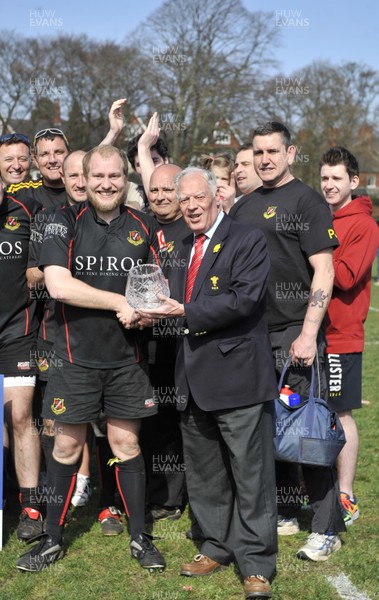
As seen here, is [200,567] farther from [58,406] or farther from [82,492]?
[82,492]

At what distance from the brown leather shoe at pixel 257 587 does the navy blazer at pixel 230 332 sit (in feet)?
3.13

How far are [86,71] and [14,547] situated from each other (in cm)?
3754

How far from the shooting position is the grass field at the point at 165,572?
3.93 meters

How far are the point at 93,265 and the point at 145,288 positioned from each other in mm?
465

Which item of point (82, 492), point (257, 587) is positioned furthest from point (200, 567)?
point (82, 492)

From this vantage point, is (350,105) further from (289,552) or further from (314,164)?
(289,552)

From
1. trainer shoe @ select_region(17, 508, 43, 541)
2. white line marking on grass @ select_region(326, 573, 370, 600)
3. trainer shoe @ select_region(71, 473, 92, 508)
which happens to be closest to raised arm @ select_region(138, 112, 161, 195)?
trainer shoe @ select_region(71, 473, 92, 508)

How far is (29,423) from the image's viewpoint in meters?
4.91

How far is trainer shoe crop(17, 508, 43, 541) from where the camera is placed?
472 cm

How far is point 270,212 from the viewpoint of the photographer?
174 inches

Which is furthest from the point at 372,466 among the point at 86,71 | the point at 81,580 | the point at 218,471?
the point at 86,71

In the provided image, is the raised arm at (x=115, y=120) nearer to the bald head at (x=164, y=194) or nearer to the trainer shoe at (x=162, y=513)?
the bald head at (x=164, y=194)

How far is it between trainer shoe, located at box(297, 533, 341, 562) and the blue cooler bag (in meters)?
0.52

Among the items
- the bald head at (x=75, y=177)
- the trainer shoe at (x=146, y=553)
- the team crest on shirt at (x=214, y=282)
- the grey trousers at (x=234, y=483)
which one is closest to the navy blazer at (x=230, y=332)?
the team crest on shirt at (x=214, y=282)
